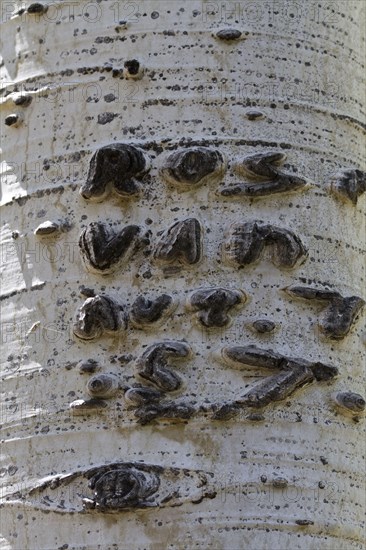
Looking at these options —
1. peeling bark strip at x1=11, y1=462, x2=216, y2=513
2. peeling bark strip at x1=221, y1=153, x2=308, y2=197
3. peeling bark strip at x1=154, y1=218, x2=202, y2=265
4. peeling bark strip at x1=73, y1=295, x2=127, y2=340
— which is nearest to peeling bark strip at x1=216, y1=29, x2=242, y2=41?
peeling bark strip at x1=221, y1=153, x2=308, y2=197

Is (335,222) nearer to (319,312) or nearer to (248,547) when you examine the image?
(319,312)

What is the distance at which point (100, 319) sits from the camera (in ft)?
5.26

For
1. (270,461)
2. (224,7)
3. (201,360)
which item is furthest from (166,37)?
(270,461)

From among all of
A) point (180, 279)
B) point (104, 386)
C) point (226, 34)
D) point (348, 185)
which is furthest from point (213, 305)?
point (226, 34)

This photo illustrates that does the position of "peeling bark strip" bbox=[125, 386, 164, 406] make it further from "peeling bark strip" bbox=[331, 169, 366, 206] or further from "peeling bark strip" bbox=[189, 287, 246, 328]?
"peeling bark strip" bbox=[331, 169, 366, 206]

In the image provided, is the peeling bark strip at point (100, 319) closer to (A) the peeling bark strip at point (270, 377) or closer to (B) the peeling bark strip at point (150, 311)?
(B) the peeling bark strip at point (150, 311)

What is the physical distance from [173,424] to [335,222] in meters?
0.36

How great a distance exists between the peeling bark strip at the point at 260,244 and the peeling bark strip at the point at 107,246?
11 cm

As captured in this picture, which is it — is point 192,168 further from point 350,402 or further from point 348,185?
point 350,402

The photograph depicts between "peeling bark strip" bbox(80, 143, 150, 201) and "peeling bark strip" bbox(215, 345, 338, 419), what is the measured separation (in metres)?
0.24

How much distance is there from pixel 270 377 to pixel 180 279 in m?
0.16

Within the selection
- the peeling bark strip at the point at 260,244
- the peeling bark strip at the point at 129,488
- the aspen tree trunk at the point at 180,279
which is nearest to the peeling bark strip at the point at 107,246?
the aspen tree trunk at the point at 180,279

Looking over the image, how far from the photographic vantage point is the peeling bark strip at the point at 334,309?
1.64 metres

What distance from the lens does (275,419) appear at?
Answer: 1.58 m
